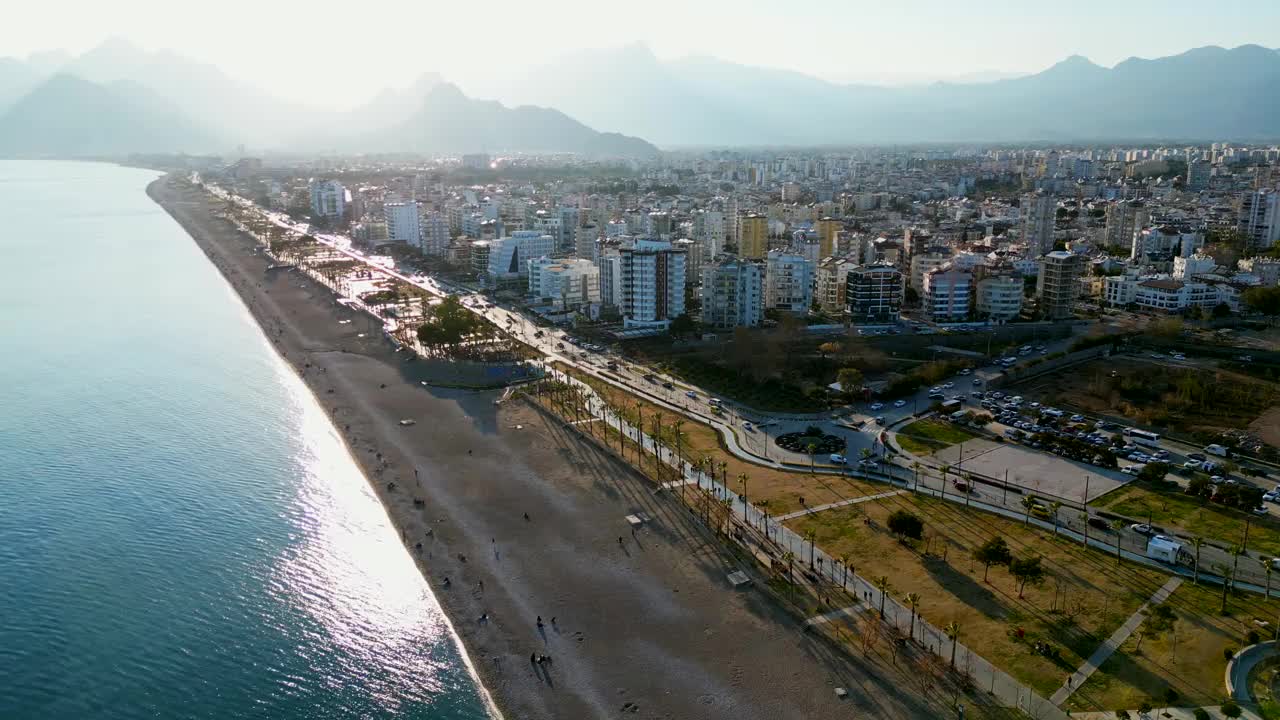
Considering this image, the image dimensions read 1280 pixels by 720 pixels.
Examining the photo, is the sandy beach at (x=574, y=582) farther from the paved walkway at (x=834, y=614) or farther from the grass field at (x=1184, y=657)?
the grass field at (x=1184, y=657)

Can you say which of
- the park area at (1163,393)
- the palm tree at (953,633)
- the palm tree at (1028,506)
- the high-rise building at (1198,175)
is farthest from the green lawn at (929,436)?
Answer: the high-rise building at (1198,175)

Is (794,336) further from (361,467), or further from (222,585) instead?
(222,585)

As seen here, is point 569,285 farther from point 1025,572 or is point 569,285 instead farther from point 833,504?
point 1025,572

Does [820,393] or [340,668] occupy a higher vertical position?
[820,393]

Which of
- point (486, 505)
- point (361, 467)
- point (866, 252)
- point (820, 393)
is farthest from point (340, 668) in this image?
point (866, 252)

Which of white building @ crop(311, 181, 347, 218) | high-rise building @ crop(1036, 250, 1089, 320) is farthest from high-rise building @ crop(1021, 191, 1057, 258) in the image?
white building @ crop(311, 181, 347, 218)

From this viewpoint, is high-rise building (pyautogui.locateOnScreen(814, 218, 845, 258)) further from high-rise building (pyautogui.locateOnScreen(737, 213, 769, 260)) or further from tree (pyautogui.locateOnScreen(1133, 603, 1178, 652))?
tree (pyautogui.locateOnScreen(1133, 603, 1178, 652))
